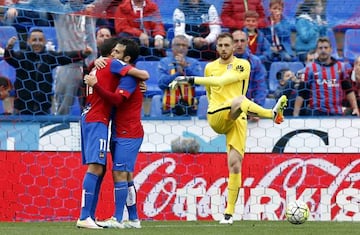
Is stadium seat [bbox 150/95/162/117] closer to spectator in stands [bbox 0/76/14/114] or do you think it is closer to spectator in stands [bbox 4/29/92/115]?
spectator in stands [bbox 4/29/92/115]

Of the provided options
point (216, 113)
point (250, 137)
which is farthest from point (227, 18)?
point (216, 113)

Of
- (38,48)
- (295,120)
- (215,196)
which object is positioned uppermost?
(38,48)

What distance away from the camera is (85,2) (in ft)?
38.9

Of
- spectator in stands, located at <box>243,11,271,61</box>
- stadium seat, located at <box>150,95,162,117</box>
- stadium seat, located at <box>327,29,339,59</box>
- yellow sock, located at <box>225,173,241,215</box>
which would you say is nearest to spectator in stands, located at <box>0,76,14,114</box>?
stadium seat, located at <box>150,95,162,117</box>

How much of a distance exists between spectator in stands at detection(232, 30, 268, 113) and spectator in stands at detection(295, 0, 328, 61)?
0.98 metres

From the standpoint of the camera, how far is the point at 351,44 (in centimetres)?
1437

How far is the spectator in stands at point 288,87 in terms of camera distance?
12.7 meters

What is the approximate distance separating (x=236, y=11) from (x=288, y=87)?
1461 millimetres

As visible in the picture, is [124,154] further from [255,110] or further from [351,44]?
[351,44]

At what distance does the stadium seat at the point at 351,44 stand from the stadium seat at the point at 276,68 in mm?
963

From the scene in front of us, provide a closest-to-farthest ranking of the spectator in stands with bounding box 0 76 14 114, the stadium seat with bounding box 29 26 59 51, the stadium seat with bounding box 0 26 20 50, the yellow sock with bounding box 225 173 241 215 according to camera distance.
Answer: the yellow sock with bounding box 225 173 241 215 → the spectator in stands with bounding box 0 76 14 114 → the stadium seat with bounding box 0 26 20 50 → the stadium seat with bounding box 29 26 59 51

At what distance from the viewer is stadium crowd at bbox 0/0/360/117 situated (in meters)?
12.1

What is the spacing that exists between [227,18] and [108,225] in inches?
161

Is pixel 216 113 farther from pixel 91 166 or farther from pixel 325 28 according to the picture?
pixel 325 28
